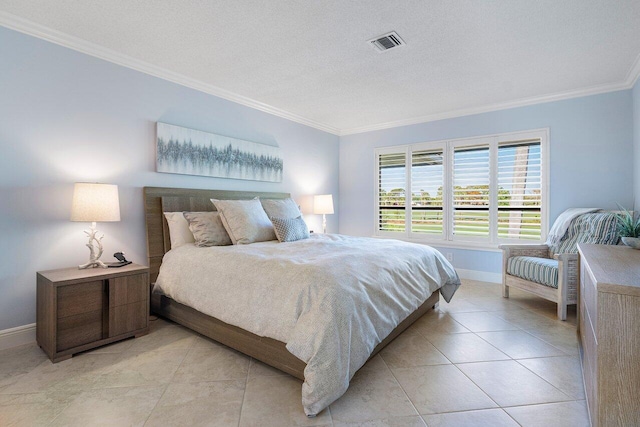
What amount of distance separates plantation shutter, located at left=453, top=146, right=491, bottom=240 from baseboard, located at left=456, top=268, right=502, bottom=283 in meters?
0.50

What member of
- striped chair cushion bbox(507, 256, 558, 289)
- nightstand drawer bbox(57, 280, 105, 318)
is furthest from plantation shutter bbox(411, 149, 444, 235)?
nightstand drawer bbox(57, 280, 105, 318)

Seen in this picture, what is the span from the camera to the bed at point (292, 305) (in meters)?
1.61

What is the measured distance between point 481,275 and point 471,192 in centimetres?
120

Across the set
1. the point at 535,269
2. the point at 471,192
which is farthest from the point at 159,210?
the point at 471,192

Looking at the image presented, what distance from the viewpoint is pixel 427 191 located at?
4852 mm

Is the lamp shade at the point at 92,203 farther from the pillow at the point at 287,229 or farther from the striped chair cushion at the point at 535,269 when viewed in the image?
the striped chair cushion at the point at 535,269

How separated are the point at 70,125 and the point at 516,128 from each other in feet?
16.4

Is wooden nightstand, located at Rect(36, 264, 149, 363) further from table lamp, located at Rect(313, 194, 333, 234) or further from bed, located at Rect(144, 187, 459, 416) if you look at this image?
table lamp, located at Rect(313, 194, 333, 234)

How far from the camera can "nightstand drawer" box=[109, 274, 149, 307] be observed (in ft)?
7.75

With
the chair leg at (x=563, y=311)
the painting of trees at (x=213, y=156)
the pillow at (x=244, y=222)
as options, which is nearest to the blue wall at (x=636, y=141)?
the chair leg at (x=563, y=311)

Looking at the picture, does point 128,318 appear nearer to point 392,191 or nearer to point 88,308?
point 88,308

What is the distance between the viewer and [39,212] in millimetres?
2449

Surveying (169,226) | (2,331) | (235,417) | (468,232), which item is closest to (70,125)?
(169,226)

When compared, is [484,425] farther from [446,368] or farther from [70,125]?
[70,125]
